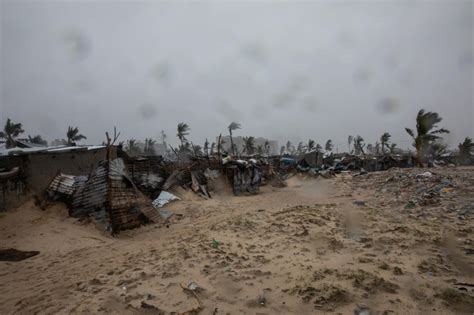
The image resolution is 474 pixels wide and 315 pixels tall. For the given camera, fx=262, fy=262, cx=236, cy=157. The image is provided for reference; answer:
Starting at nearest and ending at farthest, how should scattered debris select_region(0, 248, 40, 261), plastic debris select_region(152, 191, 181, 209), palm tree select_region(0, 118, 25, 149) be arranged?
1. scattered debris select_region(0, 248, 40, 261)
2. plastic debris select_region(152, 191, 181, 209)
3. palm tree select_region(0, 118, 25, 149)

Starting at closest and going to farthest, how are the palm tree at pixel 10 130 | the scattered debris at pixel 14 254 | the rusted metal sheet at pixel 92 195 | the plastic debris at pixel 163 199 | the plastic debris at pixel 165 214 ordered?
1. the scattered debris at pixel 14 254
2. the rusted metal sheet at pixel 92 195
3. the plastic debris at pixel 165 214
4. the plastic debris at pixel 163 199
5. the palm tree at pixel 10 130

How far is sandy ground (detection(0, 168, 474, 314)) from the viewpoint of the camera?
341 centimetres

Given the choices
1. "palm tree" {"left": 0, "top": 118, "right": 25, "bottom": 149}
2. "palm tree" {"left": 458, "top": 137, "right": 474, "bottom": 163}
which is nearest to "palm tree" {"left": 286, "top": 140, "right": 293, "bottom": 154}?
"palm tree" {"left": 458, "top": 137, "right": 474, "bottom": 163}

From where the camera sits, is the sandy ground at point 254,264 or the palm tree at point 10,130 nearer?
the sandy ground at point 254,264

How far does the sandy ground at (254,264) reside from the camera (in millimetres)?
3410

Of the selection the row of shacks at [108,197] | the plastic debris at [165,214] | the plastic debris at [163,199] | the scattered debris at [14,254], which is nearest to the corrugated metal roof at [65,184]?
the row of shacks at [108,197]

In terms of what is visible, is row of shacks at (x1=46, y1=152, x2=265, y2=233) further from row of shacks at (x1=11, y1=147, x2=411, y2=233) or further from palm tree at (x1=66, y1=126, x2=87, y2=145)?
palm tree at (x1=66, y1=126, x2=87, y2=145)

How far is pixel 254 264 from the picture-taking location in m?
4.62

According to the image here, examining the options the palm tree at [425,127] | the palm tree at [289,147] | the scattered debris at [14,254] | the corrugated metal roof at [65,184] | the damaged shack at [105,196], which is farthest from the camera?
the palm tree at [289,147]

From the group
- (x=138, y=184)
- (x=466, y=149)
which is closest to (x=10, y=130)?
(x=138, y=184)

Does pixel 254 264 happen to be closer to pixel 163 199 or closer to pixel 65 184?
pixel 65 184

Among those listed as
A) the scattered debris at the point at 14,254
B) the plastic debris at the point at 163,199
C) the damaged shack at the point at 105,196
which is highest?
the damaged shack at the point at 105,196

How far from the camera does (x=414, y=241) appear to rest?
5152mm

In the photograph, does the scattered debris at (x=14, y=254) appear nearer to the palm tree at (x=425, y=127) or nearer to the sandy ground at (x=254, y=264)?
the sandy ground at (x=254, y=264)
